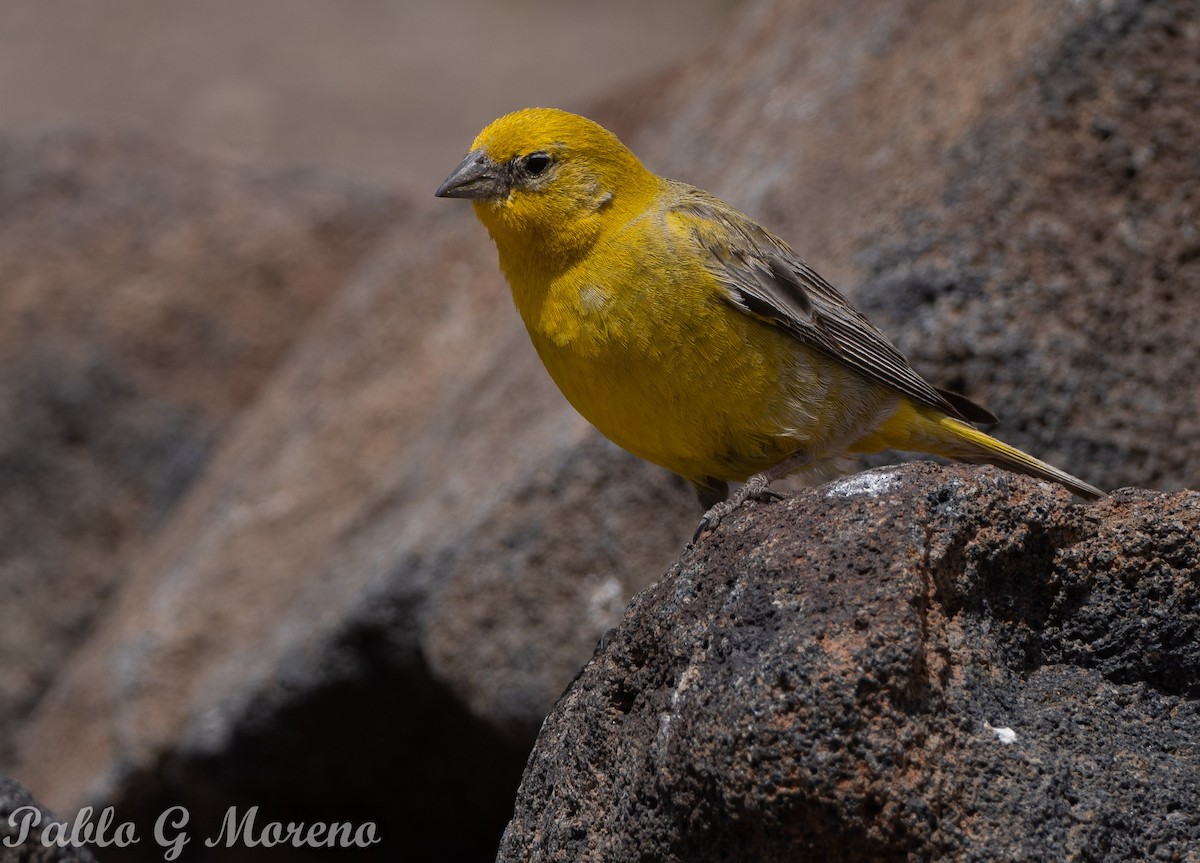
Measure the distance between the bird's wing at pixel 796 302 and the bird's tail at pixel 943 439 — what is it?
0.06 m

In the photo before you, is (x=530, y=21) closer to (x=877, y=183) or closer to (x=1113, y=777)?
(x=877, y=183)

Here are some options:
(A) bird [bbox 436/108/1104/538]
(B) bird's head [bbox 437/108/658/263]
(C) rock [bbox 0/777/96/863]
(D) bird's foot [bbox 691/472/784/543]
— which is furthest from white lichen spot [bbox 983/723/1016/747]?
(B) bird's head [bbox 437/108/658/263]

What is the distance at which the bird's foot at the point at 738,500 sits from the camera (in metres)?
3.58

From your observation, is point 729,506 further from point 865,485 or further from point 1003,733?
point 1003,733

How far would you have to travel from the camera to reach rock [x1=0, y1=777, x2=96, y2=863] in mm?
3033

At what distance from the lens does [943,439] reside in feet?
15.0

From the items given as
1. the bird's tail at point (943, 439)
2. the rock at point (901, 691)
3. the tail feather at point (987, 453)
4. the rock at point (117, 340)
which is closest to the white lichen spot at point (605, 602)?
the bird's tail at point (943, 439)

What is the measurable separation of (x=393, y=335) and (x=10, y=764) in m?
3.31

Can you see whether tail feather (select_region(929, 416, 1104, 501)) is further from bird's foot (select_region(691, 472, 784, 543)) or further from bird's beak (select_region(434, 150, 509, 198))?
bird's beak (select_region(434, 150, 509, 198))

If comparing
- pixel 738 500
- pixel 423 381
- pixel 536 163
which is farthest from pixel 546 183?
pixel 423 381

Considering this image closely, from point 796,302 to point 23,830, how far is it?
2719 mm

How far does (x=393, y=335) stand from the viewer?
777 centimetres

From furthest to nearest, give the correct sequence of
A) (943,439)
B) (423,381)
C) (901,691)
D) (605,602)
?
(423,381) < (605,602) < (943,439) < (901,691)

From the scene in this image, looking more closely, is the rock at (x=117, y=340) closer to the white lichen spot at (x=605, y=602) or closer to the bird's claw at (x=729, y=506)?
the white lichen spot at (x=605, y=602)
